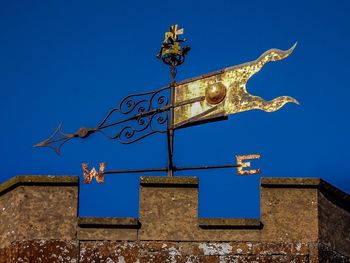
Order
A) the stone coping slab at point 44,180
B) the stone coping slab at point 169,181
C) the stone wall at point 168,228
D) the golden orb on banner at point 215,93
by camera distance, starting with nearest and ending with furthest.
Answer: the stone wall at point 168,228 → the stone coping slab at point 169,181 → the stone coping slab at point 44,180 → the golden orb on banner at point 215,93

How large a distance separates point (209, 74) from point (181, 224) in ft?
7.75

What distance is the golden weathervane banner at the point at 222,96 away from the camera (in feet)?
50.2

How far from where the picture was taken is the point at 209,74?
15.8m

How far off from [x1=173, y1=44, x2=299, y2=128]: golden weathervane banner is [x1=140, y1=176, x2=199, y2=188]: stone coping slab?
1.35 meters

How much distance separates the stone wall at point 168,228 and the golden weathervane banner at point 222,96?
4.23 feet

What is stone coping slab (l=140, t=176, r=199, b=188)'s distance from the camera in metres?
14.4

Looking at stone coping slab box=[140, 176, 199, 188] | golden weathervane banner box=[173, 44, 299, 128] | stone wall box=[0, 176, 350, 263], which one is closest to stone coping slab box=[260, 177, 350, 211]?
stone wall box=[0, 176, 350, 263]

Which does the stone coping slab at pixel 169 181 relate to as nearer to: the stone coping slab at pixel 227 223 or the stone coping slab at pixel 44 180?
the stone coping slab at pixel 227 223

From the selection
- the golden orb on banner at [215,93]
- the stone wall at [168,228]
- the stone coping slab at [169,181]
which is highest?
the golden orb on banner at [215,93]

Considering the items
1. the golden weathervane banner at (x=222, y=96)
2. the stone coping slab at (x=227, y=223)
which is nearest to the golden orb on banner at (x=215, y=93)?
the golden weathervane banner at (x=222, y=96)

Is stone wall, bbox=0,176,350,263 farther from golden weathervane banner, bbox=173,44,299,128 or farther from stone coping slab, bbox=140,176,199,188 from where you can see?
golden weathervane banner, bbox=173,44,299,128

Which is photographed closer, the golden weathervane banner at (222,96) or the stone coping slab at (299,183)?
the stone coping slab at (299,183)

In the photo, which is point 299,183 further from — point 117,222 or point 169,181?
point 117,222

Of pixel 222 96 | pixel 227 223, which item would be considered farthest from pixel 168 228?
pixel 222 96
